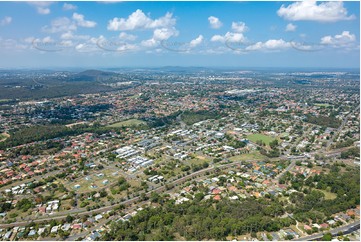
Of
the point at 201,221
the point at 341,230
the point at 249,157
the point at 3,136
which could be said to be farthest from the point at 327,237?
the point at 3,136

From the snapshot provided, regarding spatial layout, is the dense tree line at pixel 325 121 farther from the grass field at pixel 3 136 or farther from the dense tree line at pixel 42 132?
the grass field at pixel 3 136

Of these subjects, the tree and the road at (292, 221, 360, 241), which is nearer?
the tree

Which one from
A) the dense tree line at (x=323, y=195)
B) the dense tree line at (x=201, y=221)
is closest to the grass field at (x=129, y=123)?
the dense tree line at (x=201, y=221)

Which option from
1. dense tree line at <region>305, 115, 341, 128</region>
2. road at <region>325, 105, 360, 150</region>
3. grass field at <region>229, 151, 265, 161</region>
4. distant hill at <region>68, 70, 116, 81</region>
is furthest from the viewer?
distant hill at <region>68, 70, 116, 81</region>

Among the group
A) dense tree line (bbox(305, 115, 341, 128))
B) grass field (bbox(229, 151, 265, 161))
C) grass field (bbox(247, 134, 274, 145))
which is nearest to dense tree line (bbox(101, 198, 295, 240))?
grass field (bbox(229, 151, 265, 161))

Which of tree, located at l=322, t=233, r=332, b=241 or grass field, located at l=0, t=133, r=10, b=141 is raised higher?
tree, located at l=322, t=233, r=332, b=241

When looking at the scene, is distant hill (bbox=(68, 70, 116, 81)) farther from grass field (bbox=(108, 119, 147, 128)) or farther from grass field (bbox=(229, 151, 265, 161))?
grass field (bbox=(229, 151, 265, 161))

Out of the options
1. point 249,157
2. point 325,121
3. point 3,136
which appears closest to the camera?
point 249,157

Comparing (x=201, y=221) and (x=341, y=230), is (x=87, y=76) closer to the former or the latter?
(x=201, y=221)

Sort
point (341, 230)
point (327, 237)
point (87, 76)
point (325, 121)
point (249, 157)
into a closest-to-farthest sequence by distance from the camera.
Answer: point (327, 237) < point (341, 230) < point (249, 157) < point (325, 121) < point (87, 76)

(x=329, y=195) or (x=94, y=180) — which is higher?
(x=329, y=195)

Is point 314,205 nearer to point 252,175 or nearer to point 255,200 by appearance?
point 255,200
